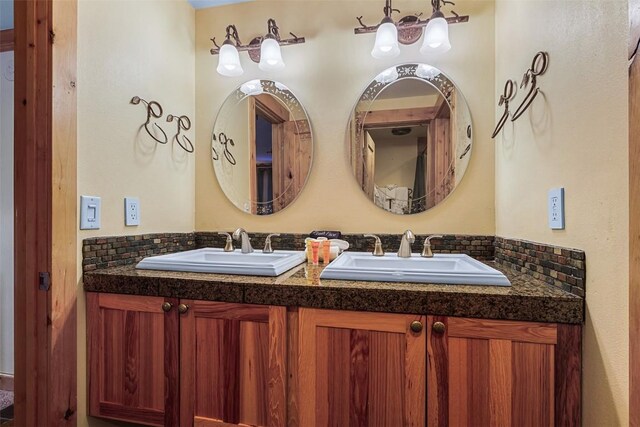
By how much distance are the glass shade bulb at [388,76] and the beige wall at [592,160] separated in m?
0.57

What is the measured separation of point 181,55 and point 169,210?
2.75ft

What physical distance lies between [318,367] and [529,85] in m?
1.18

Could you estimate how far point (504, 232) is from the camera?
52.1 inches

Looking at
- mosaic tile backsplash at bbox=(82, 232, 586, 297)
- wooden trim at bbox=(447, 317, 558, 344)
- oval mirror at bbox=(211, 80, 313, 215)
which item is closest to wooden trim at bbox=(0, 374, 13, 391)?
mosaic tile backsplash at bbox=(82, 232, 586, 297)

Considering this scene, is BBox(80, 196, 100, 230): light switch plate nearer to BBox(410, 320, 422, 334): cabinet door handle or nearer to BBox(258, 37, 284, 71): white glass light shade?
BBox(258, 37, 284, 71): white glass light shade

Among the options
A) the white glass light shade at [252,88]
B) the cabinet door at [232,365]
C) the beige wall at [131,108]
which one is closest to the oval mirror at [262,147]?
the white glass light shade at [252,88]

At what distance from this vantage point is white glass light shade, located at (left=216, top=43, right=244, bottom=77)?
1604 millimetres

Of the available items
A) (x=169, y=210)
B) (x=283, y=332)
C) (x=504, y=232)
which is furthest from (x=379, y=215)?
(x=169, y=210)

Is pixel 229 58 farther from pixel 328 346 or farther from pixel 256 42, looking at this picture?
pixel 328 346

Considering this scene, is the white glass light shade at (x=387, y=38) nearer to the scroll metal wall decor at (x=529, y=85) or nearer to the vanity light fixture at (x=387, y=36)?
the vanity light fixture at (x=387, y=36)

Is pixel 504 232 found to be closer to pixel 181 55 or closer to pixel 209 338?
pixel 209 338

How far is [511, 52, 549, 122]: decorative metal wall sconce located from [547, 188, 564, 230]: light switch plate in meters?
0.35

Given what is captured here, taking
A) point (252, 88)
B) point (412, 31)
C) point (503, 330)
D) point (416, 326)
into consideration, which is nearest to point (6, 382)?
point (252, 88)

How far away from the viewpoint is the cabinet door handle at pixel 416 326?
87cm
